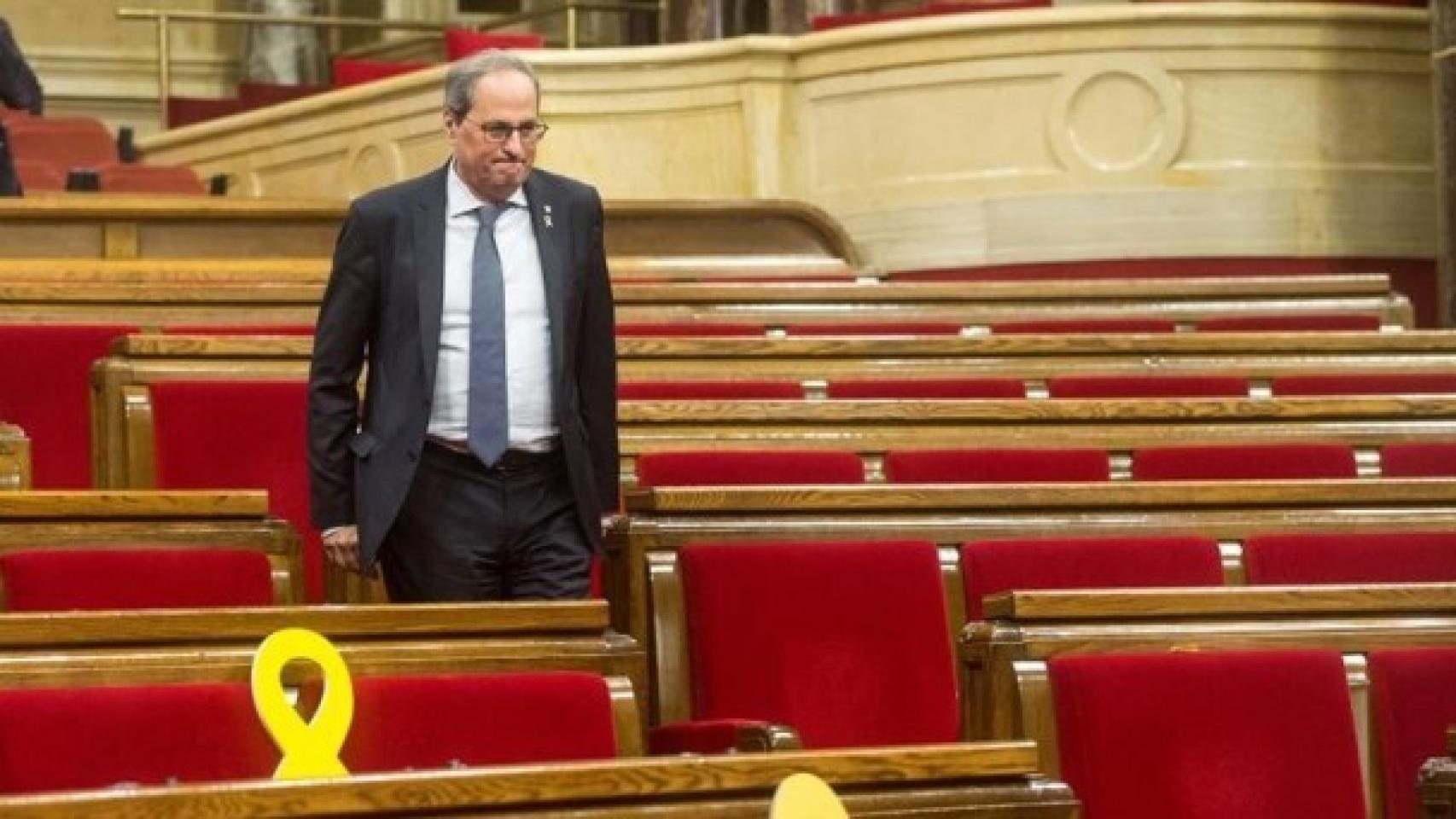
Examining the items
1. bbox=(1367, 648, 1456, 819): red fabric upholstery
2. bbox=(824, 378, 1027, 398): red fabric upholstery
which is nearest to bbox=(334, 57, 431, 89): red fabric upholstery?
bbox=(824, 378, 1027, 398): red fabric upholstery

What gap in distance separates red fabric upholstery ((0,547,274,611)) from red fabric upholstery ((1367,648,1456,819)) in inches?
34.9

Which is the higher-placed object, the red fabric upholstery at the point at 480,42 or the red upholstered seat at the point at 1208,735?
the red fabric upholstery at the point at 480,42

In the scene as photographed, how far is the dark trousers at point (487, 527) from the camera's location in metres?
2.67

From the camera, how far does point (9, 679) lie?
6.63ft

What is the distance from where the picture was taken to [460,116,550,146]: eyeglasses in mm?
A: 2650

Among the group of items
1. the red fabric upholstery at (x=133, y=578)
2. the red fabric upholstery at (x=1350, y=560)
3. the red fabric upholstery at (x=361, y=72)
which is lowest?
the red fabric upholstery at (x=1350, y=560)

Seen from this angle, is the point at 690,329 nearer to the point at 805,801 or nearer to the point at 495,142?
the point at 495,142

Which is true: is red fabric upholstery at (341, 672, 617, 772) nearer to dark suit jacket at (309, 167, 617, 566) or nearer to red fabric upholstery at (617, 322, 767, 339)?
dark suit jacket at (309, 167, 617, 566)

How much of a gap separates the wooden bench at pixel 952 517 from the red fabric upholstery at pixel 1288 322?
1867 millimetres

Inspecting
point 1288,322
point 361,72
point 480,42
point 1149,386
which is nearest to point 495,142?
point 1149,386

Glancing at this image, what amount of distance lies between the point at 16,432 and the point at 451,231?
0.62m

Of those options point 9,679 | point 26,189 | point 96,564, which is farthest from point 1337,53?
point 9,679

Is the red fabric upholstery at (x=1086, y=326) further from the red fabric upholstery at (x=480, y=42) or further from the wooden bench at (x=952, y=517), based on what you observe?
the red fabric upholstery at (x=480, y=42)

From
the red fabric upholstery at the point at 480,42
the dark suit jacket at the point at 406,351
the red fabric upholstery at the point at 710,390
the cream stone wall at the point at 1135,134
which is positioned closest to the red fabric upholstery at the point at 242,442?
Result: the red fabric upholstery at the point at 710,390
